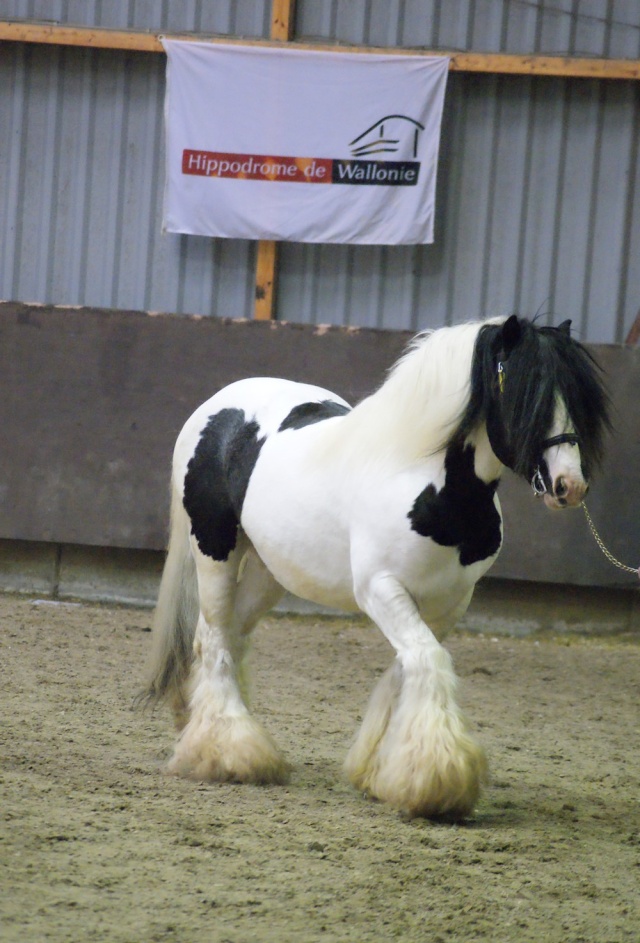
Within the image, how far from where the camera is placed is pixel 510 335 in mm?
Answer: 3285

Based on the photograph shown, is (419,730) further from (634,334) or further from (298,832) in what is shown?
(634,334)

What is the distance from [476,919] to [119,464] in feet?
16.2

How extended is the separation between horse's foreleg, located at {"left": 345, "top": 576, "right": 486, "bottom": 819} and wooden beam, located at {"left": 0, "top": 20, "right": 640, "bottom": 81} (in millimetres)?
4981

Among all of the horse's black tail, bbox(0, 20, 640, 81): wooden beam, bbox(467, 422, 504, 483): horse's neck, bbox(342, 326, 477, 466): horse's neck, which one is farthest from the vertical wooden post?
bbox(467, 422, 504, 483): horse's neck

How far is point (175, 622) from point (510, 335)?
Result: 5.80 ft

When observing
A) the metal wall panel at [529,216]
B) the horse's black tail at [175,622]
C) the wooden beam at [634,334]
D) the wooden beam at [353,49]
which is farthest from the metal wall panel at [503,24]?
the horse's black tail at [175,622]

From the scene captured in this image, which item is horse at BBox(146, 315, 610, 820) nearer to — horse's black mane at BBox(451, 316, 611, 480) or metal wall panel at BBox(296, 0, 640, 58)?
horse's black mane at BBox(451, 316, 611, 480)

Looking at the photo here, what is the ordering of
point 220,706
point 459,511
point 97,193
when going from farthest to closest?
point 97,193
point 220,706
point 459,511

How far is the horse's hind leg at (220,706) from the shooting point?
3.73 metres

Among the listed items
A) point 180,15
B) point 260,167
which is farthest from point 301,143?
point 180,15

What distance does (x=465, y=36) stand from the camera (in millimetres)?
7496

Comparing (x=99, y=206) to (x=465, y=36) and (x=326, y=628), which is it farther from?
(x=326, y=628)

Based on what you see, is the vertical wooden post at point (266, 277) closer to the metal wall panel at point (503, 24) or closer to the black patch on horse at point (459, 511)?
the metal wall panel at point (503, 24)

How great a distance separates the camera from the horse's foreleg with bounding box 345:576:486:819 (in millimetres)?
3203
